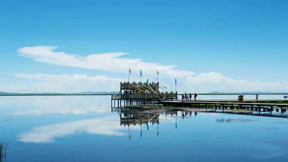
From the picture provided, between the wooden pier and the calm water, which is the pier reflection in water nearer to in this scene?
the calm water

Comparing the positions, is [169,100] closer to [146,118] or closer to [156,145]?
[146,118]

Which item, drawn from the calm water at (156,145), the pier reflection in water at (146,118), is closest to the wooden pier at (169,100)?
the pier reflection in water at (146,118)

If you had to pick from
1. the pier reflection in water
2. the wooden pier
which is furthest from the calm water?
the wooden pier

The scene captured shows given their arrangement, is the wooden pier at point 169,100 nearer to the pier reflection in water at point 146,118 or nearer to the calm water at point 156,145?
the pier reflection in water at point 146,118

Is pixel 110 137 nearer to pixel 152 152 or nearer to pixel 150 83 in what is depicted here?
pixel 152 152

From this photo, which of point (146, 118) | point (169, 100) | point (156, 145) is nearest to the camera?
point (156, 145)

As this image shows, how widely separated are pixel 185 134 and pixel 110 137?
744 cm

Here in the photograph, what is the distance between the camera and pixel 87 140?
2731 centimetres

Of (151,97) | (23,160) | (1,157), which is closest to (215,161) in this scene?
(23,160)

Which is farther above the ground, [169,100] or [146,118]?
[169,100]

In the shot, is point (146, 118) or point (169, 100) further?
point (169, 100)

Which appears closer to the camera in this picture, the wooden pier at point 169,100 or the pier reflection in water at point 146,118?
the pier reflection in water at point 146,118

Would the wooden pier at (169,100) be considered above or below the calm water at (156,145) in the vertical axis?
above

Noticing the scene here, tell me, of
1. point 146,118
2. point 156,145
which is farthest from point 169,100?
point 156,145
